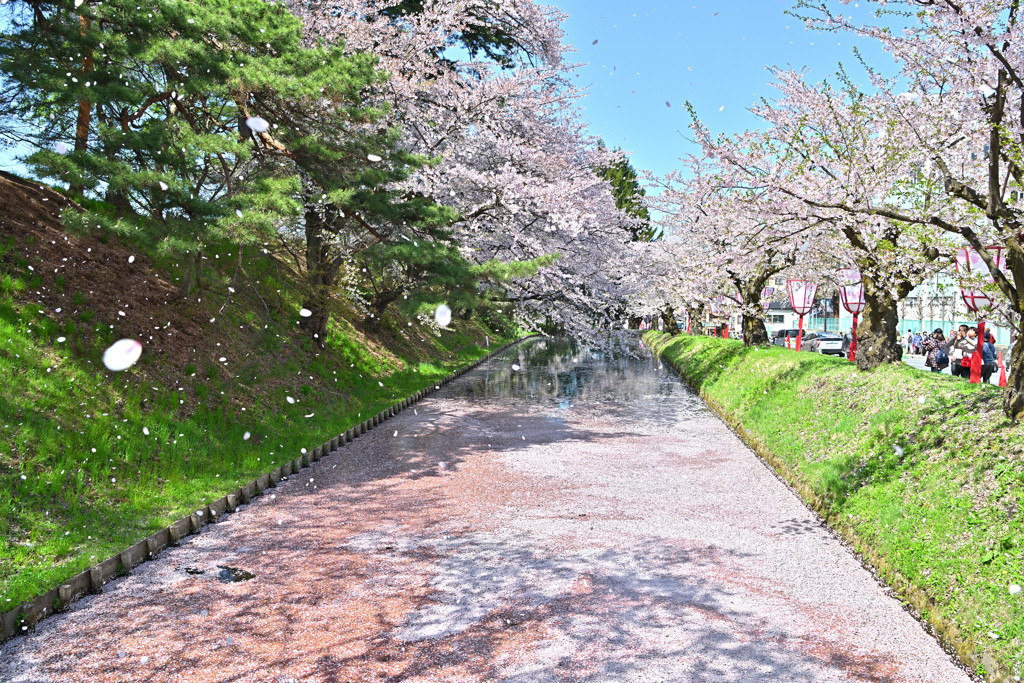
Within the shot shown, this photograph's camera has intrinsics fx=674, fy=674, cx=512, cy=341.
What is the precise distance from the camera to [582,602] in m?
5.15

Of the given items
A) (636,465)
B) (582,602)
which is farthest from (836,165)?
(582,602)

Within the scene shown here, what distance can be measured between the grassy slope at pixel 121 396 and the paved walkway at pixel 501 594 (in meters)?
0.81

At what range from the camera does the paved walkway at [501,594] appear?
4.25 metres

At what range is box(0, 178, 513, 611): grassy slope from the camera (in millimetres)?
6434

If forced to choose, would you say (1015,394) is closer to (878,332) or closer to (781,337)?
(878,332)

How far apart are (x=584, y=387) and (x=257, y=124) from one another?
13.6 m

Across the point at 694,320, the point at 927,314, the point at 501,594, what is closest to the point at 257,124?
the point at 501,594

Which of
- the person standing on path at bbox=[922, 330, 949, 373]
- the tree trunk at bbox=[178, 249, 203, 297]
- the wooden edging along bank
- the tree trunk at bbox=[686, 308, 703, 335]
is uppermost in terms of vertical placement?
the tree trunk at bbox=[178, 249, 203, 297]

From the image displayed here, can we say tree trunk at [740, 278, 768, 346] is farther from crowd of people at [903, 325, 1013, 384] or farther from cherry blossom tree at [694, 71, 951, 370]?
cherry blossom tree at [694, 71, 951, 370]

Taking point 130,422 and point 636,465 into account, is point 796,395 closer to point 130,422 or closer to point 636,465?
point 636,465

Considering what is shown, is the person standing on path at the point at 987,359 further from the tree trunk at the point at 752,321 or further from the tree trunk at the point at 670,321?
the tree trunk at the point at 670,321

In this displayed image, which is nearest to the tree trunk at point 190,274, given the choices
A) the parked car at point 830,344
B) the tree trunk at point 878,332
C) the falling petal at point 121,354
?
the falling petal at point 121,354

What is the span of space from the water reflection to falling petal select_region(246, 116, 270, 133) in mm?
8494

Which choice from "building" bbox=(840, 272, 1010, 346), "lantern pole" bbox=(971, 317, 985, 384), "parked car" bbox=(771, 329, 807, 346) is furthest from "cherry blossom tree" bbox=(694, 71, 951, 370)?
"parked car" bbox=(771, 329, 807, 346)
